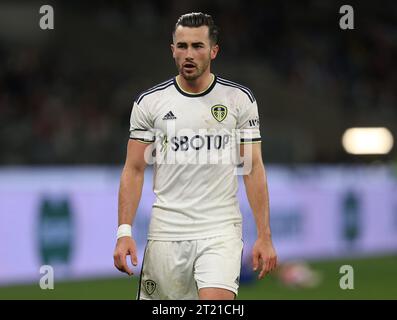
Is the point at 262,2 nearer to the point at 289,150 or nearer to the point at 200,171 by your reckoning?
the point at 289,150

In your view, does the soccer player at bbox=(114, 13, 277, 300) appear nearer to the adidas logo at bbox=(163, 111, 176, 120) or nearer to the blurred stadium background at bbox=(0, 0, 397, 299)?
the adidas logo at bbox=(163, 111, 176, 120)

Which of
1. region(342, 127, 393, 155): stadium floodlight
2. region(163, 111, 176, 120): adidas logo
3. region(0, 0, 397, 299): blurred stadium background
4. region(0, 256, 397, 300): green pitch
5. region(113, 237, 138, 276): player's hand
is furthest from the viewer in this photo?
region(342, 127, 393, 155): stadium floodlight

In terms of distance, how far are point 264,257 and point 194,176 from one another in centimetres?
63

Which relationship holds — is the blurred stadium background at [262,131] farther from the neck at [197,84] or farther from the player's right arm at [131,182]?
the neck at [197,84]

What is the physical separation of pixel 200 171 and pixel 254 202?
0.37 m

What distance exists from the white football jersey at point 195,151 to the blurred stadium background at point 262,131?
5.87 metres

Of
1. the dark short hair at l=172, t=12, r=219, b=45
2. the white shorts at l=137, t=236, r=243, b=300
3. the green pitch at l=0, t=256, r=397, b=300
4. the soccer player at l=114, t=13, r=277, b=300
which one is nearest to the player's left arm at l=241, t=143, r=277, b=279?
the soccer player at l=114, t=13, r=277, b=300

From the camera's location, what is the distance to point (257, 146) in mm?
6152

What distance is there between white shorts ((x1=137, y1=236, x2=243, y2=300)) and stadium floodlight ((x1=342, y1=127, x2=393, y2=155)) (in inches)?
608

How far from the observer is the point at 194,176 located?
6.07 meters

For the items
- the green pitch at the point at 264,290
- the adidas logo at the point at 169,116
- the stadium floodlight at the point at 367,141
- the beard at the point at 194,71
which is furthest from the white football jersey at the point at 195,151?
the stadium floodlight at the point at 367,141

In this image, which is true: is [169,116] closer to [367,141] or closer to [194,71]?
[194,71]

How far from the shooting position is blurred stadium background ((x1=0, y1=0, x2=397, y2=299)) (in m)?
12.9

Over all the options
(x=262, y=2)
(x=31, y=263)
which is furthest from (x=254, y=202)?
(x=262, y=2)
